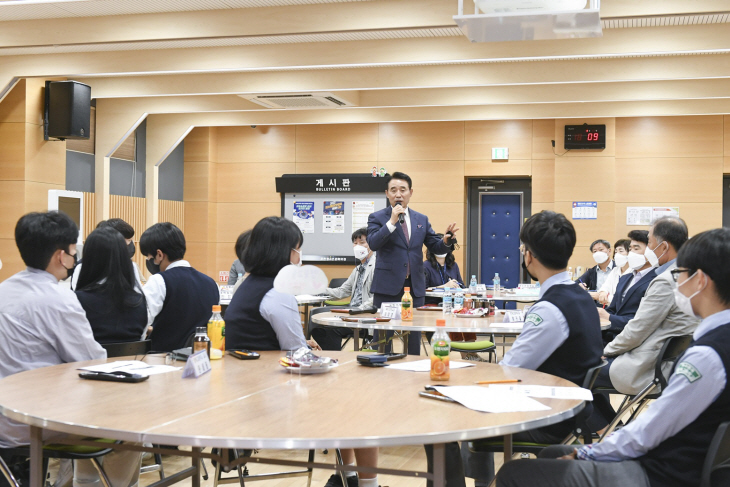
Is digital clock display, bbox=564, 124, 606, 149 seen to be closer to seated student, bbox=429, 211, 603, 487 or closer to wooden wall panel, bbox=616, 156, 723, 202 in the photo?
wooden wall panel, bbox=616, 156, 723, 202

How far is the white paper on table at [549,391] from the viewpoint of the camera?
7.74 ft

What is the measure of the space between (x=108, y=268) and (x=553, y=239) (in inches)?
79.3

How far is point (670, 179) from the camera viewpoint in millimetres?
11094

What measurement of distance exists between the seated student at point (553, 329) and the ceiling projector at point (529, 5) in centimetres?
148

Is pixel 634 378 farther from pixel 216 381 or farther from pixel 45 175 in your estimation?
pixel 45 175

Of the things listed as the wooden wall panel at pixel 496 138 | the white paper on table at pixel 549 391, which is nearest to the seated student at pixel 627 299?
the white paper on table at pixel 549 391

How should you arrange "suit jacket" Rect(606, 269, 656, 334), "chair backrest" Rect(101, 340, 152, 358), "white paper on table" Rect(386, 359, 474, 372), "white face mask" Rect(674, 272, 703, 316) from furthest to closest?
1. "suit jacket" Rect(606, 269, 656, 334)
2. "chair backrest" Rect(101, 340, 152, 358)
3. "white paper on table" Rect(386, 359, 474, 372)
4. "white face mask" Rect(674, 272, 703, 316)

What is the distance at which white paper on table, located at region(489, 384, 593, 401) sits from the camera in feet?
7.74

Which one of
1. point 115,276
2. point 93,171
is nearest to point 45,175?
point 93,171

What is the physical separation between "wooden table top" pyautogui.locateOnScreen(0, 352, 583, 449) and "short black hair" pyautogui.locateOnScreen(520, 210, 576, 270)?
48 cm

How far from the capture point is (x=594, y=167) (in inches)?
437

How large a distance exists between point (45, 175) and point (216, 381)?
7.17 meters

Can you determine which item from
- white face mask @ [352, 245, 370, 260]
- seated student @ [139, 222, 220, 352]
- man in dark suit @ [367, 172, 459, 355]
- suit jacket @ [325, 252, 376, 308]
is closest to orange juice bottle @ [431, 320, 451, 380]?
seated student @ [139, 222, 220, 352]

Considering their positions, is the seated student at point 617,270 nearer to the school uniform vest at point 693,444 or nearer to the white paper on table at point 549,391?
the white paper on table at point 549,391
